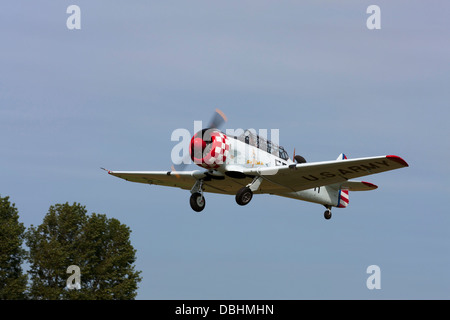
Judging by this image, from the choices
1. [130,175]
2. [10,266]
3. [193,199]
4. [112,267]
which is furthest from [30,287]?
[193,199]

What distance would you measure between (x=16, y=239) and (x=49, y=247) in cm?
280

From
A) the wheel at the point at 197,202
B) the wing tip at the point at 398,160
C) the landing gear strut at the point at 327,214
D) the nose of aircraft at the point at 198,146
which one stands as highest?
the nose of aircraft at the point at 198,146

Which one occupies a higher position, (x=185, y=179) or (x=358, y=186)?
(x=358, y=186)

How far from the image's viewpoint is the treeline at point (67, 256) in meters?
63.8

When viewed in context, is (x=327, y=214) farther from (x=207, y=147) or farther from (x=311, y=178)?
(x=207, y=147)

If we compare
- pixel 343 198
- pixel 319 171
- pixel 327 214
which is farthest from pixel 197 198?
pixel 343 198

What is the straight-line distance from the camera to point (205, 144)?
2933 centimetres

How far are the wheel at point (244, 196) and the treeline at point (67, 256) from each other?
1450 inches

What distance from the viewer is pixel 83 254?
66875 mm

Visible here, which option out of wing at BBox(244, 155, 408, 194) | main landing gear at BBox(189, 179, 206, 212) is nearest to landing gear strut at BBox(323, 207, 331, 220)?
wing at BBox(244, 155, 408, 194)

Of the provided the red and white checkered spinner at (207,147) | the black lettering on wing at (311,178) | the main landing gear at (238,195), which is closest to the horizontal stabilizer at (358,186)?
the black lettering on wing at (311,178)

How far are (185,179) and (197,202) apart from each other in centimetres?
225

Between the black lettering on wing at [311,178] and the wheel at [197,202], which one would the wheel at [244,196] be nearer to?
the wheel at [197,202]
